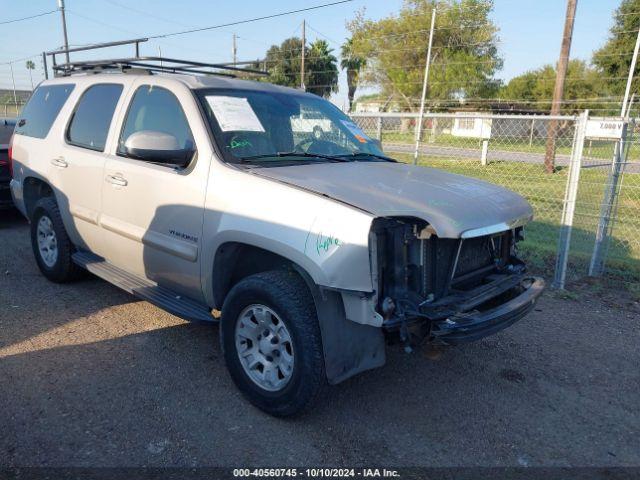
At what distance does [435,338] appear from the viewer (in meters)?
2.79

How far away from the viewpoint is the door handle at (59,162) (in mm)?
4719

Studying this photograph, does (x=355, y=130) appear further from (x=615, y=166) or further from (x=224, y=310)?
(x=615, y=166)

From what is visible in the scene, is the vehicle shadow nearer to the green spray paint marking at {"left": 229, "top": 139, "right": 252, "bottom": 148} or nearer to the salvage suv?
the salvage suv

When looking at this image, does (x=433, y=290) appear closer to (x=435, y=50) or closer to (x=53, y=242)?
(x=53, y=242)

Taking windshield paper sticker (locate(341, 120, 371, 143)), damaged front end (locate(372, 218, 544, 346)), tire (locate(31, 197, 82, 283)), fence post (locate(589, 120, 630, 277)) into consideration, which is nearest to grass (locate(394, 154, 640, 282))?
fence post (locate(589, 120, 630, 277))

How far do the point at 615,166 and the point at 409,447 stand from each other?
474 cm

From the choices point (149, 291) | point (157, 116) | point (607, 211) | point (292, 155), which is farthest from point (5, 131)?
point (607, 211)

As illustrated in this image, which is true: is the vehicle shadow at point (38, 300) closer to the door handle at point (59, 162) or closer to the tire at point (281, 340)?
the door handle at point (59, 162)

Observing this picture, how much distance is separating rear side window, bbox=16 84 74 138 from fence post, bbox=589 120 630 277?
6.00 m

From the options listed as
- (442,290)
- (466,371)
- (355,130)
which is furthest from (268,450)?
(355,130)

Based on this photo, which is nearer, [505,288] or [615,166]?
[505,288]

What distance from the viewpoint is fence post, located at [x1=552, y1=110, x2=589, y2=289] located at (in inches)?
222

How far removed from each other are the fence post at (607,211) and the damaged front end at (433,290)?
11.3 feet

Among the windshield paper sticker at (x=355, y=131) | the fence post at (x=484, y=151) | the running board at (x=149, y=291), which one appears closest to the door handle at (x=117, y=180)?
the running board at (x=149, y=291)
